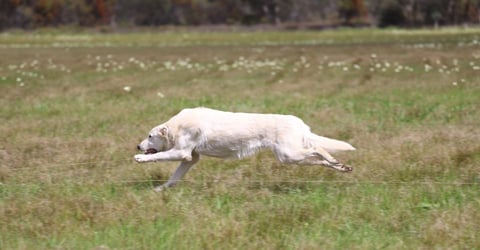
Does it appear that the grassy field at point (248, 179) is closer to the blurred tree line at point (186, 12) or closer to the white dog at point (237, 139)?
the white dog at point (237, 139)

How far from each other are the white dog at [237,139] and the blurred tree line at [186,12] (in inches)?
3845

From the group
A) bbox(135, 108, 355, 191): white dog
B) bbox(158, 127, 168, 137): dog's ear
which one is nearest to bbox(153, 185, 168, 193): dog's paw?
bbox(135, 108, 355, 191): white dog

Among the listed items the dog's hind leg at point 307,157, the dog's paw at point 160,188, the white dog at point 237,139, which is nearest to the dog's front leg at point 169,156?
the white dog at point 237,139

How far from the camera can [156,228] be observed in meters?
7.49

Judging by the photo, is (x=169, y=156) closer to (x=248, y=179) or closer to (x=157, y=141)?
(x=157, y=141)

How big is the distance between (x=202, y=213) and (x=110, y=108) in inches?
371

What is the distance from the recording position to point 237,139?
361 inches

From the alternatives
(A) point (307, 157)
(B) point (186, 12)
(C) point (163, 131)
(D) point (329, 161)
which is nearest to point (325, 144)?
(D) point (329, 161)

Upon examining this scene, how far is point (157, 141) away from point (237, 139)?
980 millimetres

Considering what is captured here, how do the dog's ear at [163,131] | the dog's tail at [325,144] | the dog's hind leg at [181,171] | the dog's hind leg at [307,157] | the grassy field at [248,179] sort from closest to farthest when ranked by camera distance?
the grassy field at [248,179] → the dog's hind leg at [307,157] → the dog's tail at [325,144] → the dog's ear at [163,131] → the dog's hind leg at [181,171]

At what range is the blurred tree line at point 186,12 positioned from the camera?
11062 cm

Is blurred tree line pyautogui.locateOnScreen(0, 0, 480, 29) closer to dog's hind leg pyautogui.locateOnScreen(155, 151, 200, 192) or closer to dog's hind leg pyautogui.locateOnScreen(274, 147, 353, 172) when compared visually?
dog's hind leg pyautogui.locateOnScreen(155, 151, 200, 192)

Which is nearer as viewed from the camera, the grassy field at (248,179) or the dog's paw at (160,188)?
the grassy field at (248,179)

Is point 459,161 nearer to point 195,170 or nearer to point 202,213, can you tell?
point 195,170
